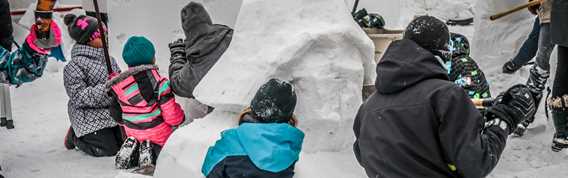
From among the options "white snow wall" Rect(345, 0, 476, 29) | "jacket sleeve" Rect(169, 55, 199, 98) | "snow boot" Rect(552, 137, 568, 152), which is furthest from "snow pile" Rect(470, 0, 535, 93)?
"jacket sleeve" Rect(169, 55, 199, 98)

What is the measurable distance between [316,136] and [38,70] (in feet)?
8.34

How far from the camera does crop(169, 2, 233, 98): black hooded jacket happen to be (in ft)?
16.1

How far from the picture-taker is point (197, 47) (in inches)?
194

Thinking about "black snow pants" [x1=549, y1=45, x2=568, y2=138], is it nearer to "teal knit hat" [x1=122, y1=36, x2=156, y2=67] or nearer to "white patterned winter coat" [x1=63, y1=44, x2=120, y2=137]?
"teal knit hat" [x1=122, y1=36, x2=156, y2=67]

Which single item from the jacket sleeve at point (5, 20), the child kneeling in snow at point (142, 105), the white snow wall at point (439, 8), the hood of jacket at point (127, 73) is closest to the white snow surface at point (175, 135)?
the child kneeling in snow at point (142, 105)

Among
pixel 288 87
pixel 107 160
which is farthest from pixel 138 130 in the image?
pixel 288 87

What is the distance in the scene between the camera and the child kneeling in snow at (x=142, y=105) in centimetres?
495

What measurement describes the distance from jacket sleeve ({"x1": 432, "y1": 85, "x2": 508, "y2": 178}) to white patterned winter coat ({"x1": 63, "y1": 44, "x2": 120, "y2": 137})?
133 inches

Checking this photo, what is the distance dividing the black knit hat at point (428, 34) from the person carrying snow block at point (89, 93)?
3.17m

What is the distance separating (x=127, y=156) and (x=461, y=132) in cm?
311

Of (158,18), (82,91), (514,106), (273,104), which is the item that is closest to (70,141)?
(82,91)

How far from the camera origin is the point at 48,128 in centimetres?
645

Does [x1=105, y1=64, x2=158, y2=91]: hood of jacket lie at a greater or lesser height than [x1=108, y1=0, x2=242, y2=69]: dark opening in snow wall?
greater

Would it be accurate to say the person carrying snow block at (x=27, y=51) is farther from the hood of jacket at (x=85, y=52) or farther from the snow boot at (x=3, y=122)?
the snow boot at (x=3, y=122)
